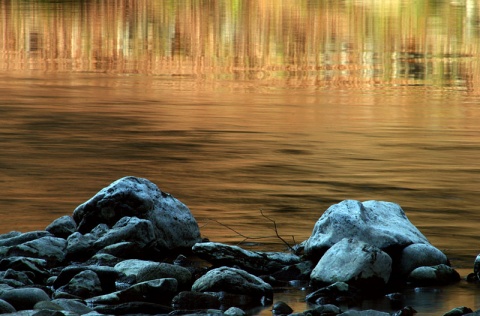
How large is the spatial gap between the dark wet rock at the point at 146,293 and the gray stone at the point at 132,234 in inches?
62.8

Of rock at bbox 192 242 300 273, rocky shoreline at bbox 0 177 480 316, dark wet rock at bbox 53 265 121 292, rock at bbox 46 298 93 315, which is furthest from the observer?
rock at bbox 192 242 300 273

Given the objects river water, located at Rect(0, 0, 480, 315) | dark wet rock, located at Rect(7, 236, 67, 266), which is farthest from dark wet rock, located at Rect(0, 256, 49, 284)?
river water, located at Rect(0, 0, 480, 315)

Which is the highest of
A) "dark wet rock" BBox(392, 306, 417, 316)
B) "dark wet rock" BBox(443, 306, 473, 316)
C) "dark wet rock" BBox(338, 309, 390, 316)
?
"dark wet rock" BBox(338, 309, 390, 316)

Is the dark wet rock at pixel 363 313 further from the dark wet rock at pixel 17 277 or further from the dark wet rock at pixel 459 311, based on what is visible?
the dark wet rock at pixel 17 277

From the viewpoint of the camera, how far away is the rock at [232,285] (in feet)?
34.6

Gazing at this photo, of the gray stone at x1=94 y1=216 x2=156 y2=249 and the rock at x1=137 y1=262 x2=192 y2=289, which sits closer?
the rock at x1=137 y1=262 x2=192 y2=289

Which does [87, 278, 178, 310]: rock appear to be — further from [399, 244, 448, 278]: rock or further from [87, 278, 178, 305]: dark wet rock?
[399, 244, 448, 278]: rock

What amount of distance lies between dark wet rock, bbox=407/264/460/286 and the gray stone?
252cm

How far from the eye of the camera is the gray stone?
12.1 metres

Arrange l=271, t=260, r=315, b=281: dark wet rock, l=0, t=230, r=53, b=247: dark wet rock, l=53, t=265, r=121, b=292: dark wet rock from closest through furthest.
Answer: l=53, t=265, r=121, b=292: dark wet rock
l=271, t=260, r=315, b=281: dark wet rock
l=0, t=230, r=53, b=247: dark wet rock

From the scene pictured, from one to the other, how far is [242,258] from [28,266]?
186 cm

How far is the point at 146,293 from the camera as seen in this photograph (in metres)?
10.3

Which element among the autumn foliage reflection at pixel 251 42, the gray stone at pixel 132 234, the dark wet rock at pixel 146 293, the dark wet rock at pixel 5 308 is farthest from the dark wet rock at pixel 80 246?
the autumn foliage reflection at pixel 251 42

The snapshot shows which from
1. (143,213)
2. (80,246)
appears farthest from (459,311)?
(143,213)
